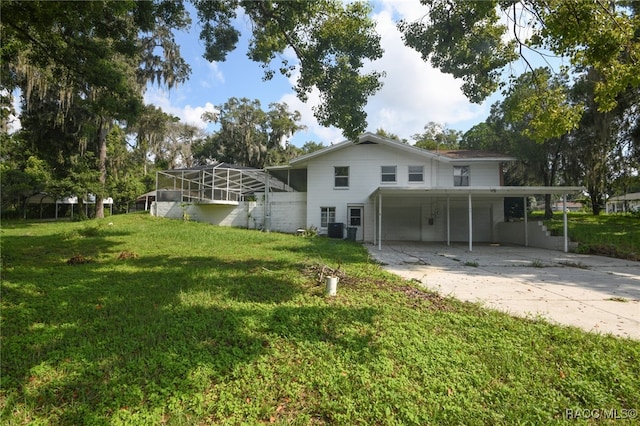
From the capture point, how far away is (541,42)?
5152 mm

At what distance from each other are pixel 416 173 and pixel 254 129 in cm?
2082

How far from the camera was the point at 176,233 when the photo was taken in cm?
1323

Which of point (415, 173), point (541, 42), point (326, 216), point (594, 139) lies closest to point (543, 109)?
point (541, 42)

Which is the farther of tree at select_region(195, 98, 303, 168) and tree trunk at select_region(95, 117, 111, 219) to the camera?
tree at select_region(195, 98, 303, 168)

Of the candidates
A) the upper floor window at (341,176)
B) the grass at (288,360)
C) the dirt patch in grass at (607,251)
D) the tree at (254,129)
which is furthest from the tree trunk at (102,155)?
the dirt patch in grass at (607,251)

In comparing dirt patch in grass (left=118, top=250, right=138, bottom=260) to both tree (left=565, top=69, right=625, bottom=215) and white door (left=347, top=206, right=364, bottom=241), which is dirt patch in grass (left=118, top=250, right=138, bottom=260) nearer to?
white door (left=347, top=206, right=364, bottom=241)

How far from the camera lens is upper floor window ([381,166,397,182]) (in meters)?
16.2

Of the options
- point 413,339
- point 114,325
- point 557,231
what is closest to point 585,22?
point 413,339

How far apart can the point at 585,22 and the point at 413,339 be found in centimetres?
463

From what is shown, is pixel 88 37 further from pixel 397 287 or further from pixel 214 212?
pixel 214 212

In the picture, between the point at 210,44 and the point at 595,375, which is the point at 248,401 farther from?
the point at 210,44

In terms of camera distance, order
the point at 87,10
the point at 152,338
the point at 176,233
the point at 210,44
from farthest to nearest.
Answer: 1. the point at 176,233
2. the point at 210,44
3. the point at 87,10
4. the point at 152,338

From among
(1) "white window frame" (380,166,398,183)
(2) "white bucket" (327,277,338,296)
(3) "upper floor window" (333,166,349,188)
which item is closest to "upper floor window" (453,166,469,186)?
(1) "white window frame" (380,166,398,183)

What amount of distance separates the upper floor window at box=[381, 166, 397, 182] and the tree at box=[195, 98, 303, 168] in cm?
1748
